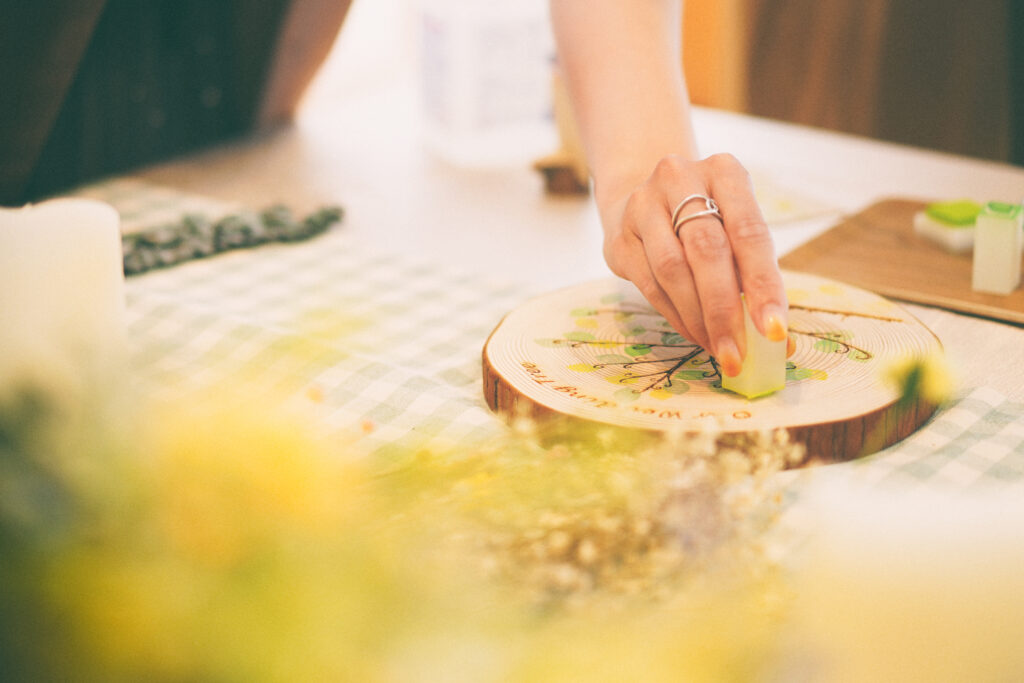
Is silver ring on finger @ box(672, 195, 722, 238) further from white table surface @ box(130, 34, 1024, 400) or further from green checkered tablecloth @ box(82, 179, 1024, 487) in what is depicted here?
white table surface @ box(130, 34, 1024, 400)

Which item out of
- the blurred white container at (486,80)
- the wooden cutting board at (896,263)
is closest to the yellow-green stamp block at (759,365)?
the wooden cutting board at (896,263)

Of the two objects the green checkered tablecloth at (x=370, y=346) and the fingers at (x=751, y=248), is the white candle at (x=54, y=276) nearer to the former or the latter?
the green checkered tablecloth at (x=370, y=346)

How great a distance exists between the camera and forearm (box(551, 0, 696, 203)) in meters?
0.73

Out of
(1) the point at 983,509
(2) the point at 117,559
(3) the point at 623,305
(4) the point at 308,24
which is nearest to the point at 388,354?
(3) the point at 623,305

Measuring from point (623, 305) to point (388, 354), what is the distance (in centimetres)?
18

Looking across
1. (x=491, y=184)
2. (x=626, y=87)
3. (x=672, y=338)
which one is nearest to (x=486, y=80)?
(x=491, y=184)

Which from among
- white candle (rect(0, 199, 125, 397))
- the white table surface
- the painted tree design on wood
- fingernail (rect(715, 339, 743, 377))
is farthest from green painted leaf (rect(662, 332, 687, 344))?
white candle (rect(0, 199, 125, 397))

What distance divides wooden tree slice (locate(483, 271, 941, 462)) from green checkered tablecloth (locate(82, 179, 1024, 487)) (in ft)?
0.10

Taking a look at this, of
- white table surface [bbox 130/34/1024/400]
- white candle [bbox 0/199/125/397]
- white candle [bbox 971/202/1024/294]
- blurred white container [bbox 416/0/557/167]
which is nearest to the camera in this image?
white candle [bbox 0/199/125/397]

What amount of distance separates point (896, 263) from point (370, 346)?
478mm

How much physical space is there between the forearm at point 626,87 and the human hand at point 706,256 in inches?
3.9

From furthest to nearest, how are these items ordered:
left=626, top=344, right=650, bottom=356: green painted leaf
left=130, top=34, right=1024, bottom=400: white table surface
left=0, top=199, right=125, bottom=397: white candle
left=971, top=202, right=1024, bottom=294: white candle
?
left=130, top=34, right=1024, bottom=400: white table surface, left=971, top=202, right=1024, bottom=294: white candle, left=626, top=344, right=650, bottom=356: green painted leaf, left=0, top=199, right=125, bottom=397: white candle

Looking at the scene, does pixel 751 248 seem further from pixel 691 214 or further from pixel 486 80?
pixel 486 80

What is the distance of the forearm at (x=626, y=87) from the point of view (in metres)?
0.73
